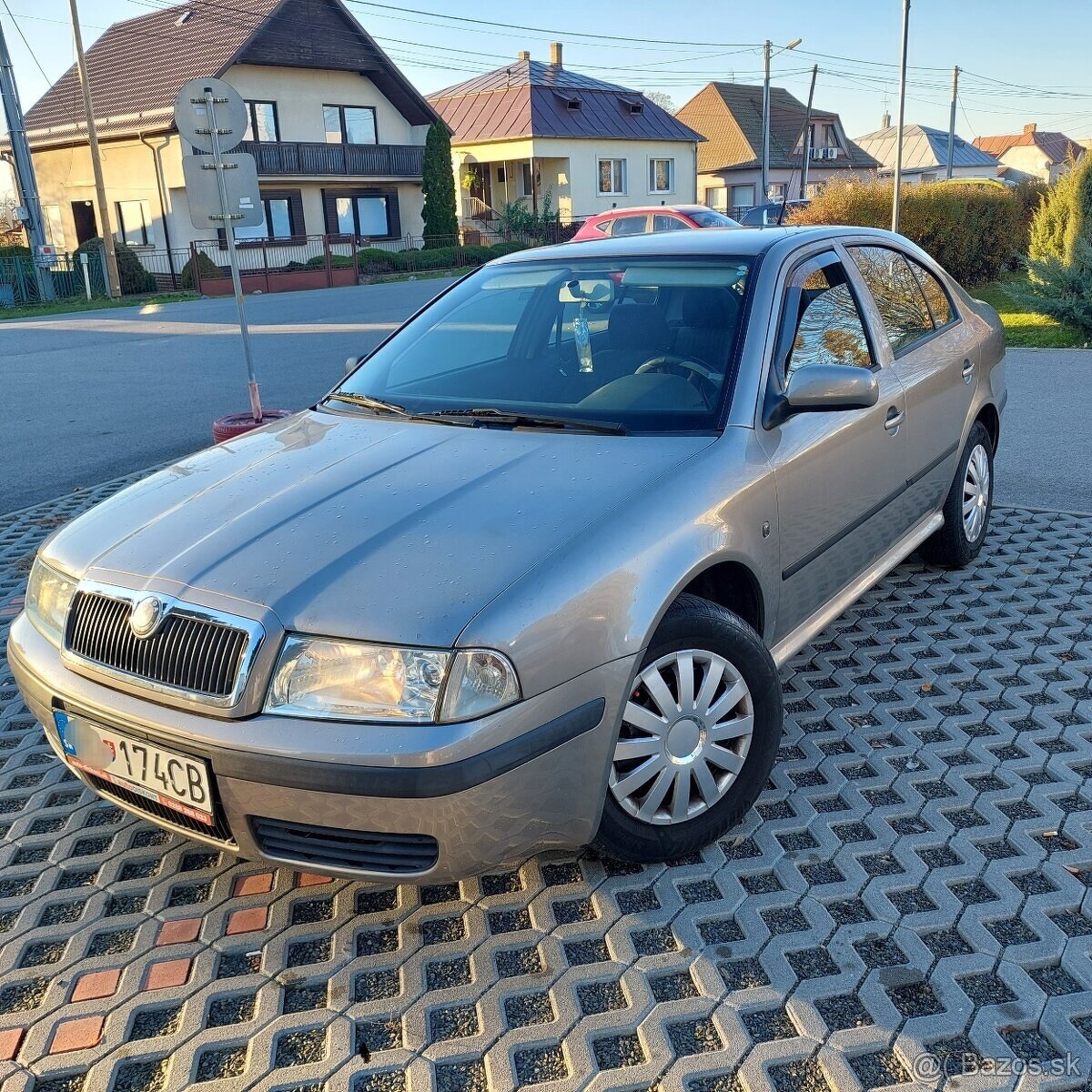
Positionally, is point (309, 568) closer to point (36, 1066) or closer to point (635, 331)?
point (36, 1066)

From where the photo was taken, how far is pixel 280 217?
3625 cm

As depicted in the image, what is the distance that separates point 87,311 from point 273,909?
81.1ft

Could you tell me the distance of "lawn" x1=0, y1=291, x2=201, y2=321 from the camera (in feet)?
82.0

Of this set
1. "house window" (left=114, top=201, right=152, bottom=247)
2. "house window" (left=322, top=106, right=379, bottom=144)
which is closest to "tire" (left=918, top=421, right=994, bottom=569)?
"house window" (left=114, top=201, right=152, bottom=247)

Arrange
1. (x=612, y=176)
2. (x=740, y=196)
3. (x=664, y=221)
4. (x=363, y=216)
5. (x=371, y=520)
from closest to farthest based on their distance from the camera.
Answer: (x=371, y=520) < (x=664, y=221) < (x=363, y=216) < (x=612, y=176) < (x=740, y=196)

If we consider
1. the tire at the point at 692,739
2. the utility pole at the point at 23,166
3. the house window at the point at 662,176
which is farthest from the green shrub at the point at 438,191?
the tire at the point at 692,739

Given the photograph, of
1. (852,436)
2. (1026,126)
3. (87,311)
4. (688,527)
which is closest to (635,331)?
(852,436)

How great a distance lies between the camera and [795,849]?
119 inches

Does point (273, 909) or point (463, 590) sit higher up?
point (463, 590)

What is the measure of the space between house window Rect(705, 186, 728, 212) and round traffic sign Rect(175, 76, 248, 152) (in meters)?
55.7

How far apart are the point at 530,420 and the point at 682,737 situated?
115cm

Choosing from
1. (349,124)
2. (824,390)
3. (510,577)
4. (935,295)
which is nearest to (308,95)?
(349,124)

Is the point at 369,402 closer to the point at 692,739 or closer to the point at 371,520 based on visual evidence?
the point at 371,520

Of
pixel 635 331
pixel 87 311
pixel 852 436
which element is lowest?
pixel 87 311
